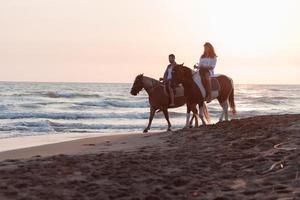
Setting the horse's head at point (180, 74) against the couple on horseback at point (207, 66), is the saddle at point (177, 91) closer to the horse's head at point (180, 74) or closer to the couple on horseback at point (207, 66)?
the couple on horseback at point (207, 66)

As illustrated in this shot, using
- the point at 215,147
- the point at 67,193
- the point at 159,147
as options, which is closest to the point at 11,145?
the point at 159,147

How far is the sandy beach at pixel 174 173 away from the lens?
239 inches

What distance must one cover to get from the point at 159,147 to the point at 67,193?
4567mm

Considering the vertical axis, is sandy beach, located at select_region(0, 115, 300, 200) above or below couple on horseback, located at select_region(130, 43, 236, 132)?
below

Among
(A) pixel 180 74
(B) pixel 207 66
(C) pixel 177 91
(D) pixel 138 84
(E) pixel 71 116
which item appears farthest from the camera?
(E) pixel 71 116

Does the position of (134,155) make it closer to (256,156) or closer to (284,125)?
(256,156)

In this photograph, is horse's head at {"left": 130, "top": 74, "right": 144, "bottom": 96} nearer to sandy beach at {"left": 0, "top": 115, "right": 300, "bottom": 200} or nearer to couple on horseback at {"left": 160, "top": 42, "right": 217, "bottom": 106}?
couple on horseback at {"left": 160, "top": 42, "right": 217, "bottom": 106}

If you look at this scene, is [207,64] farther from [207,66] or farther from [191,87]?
[191,87]

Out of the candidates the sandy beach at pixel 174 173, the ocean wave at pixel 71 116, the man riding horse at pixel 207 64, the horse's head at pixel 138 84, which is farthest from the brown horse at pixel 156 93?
the ocean wave at pixel 71 116

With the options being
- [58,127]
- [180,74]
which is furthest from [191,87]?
[58,127]

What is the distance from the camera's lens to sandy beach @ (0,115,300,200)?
606 centimetres

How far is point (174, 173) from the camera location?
7246 millimetres

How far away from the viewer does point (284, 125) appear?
1136 centimetres

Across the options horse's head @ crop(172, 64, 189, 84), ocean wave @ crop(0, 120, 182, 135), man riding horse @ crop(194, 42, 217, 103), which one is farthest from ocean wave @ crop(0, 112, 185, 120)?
horse's head @ crop(172, 64, 189, 84)
